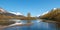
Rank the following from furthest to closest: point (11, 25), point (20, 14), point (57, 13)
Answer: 1. point (57, 13)
2. point (11, 25)
3. point (20, 14)

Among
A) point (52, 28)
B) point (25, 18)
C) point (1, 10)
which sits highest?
point (1, 10)

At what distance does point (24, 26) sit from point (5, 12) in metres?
1.23

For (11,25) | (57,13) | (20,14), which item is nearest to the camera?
(20,14)

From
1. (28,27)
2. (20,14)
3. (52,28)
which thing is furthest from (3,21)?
(52,28)

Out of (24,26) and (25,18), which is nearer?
(25,18)

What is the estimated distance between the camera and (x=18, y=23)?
6.16m

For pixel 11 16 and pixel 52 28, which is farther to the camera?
pixel 52 28

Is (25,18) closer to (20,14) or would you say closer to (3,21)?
(20,14)

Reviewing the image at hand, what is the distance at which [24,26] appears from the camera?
645cm

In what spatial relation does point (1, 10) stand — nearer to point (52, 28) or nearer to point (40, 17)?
point (40, 17)

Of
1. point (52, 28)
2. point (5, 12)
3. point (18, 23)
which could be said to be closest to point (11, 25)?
point (18, 23)

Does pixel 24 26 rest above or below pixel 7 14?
below

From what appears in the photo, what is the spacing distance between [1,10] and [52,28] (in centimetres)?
262

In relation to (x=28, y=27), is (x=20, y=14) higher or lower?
higher
